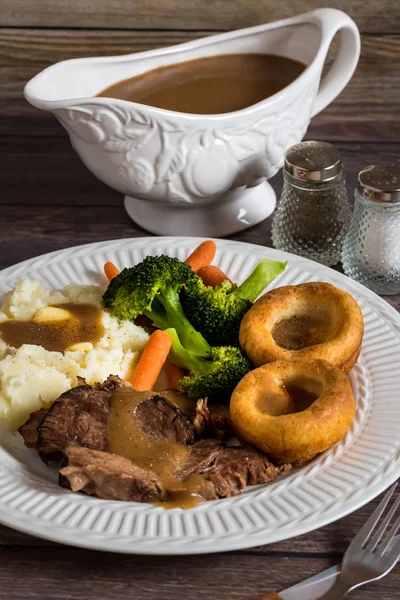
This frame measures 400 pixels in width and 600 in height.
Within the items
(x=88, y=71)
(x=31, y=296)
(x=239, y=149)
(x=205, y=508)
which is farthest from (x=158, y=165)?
(x=205, y=508)

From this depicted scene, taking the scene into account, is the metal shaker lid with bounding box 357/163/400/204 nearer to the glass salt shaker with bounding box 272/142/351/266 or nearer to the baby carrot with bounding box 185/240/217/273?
the glass salt shaker with bounding box 272/142/351/266

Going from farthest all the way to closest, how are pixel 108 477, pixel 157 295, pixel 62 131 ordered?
pixel 62 131 < pixel 157 295 < pixel 108 477

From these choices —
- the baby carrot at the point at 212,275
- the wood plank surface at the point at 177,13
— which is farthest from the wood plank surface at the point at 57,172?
the baby carrot at the point at 212,275

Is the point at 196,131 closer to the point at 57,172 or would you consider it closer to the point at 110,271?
the point at 110,271

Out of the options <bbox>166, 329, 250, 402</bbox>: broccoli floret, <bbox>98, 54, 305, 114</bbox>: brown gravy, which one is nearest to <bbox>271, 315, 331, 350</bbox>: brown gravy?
<bbox>166, 329, 250, 402</bbox>: broccoli floret

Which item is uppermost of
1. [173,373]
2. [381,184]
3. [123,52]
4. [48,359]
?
[381,184]

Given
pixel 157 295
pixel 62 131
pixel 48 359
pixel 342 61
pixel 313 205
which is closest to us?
pixel 48 359

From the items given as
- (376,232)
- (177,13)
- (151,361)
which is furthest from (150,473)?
(177,13)

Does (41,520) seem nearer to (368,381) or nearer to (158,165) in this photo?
(368,381)
